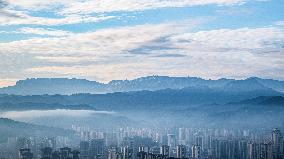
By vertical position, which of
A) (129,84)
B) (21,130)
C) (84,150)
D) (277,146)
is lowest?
(84,150)

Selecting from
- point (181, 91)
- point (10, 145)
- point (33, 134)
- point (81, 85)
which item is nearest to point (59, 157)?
point (10, 145)

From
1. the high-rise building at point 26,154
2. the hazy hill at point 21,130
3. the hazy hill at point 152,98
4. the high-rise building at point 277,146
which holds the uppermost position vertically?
the hazy hill at point 152,98

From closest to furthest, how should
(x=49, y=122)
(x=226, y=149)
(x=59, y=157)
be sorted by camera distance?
(x=59, y=157), (x=226, y=149), (x=49, y=122)

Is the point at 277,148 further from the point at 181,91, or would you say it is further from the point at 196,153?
the point at 181,91

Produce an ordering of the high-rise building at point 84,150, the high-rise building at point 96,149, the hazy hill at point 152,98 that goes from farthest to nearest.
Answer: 1. the hazy hill at point 152,98
2. the high-rise building at point 96,149
3. the high-rise building at point 84,150

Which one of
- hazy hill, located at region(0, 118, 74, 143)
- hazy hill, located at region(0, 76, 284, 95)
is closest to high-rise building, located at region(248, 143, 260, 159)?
hazy hill, located at region(0, 118, 74, 143)

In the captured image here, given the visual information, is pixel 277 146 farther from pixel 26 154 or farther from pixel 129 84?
pixel 129 84

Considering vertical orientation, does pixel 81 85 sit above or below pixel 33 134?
above

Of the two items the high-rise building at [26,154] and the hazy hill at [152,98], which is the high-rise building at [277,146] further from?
the hazy hill at [152,98]

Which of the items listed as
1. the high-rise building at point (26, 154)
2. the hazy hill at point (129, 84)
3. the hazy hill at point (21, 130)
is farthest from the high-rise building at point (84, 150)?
the hazy hill at point (129, 84)

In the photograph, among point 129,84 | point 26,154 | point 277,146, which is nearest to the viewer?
point 26,154

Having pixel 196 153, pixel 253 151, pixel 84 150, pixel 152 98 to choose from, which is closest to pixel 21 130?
pixel 84 150
